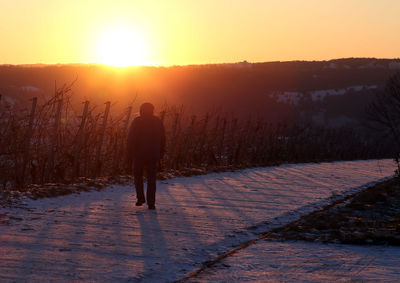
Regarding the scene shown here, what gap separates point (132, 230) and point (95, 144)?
9696 mm

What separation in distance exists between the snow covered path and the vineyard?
107 inches

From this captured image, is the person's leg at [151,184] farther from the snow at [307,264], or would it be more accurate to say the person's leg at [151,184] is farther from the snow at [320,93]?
the snow at [320,93]

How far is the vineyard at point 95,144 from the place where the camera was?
1480 centimetres

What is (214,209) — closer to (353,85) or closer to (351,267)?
(351,267)

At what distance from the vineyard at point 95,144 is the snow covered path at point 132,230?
8.94 feet

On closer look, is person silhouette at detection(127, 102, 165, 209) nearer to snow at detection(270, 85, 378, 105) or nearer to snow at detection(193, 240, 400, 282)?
snow at detection(193, 240, 400, 282)

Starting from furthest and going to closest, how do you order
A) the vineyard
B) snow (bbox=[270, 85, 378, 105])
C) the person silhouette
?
1. snow (bbox=[270, 85, 378, 105])
2. the vineyard
3. the person silhouette

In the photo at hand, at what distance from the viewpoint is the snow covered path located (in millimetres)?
6105

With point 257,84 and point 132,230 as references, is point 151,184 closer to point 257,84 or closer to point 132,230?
point 132,230

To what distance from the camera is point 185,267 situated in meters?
6.40

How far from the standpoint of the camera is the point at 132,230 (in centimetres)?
834

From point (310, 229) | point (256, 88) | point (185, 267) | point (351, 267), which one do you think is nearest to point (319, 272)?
point (351, 267)

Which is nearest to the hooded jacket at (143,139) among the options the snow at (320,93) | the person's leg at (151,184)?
the person's leg at (151,184)

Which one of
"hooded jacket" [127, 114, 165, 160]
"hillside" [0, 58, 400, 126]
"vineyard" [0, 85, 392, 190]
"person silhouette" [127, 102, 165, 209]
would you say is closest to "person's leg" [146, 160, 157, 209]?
"person silhouette" [127, 102, 165, 209]
